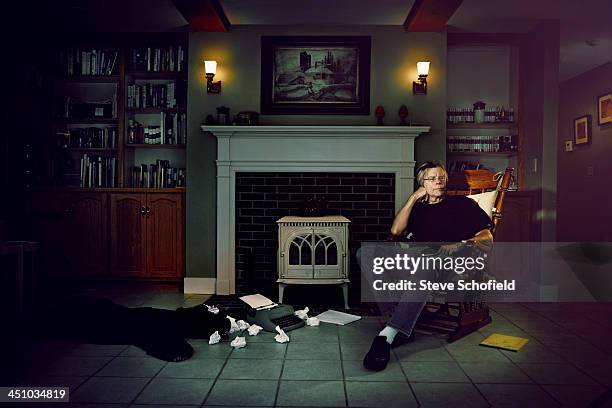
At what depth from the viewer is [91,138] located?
473 centimetres

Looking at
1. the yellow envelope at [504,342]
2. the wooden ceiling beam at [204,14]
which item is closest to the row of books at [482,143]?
the yellow envelope at [504,342]

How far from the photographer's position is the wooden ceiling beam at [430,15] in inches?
144

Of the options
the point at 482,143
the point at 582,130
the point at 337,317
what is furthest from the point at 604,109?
the point at 337,317

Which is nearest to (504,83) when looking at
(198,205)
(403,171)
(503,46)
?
(503,46)

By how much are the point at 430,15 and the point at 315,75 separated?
1.05 metres

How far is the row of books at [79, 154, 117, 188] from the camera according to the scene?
15.5ft

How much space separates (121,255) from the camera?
179 inches

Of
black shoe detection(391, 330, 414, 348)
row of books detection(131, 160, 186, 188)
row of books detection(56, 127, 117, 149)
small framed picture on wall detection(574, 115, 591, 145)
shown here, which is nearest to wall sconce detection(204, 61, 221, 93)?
row of books detection(131, 160, 186, 188)

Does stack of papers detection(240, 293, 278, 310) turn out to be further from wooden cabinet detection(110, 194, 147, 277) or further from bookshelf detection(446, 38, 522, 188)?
bookshelf detection(446, 38, 522, 188)

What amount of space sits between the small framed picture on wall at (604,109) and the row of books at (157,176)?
196 inches

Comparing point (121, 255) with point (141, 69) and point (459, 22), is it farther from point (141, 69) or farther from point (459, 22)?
point (459, 22)

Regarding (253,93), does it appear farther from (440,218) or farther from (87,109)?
(440,218)

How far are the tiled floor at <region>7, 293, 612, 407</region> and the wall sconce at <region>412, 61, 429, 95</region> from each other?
2.11m

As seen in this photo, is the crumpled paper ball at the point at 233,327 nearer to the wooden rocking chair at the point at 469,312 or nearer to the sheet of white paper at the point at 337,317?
the sheet of white paper at the point at 337,317
